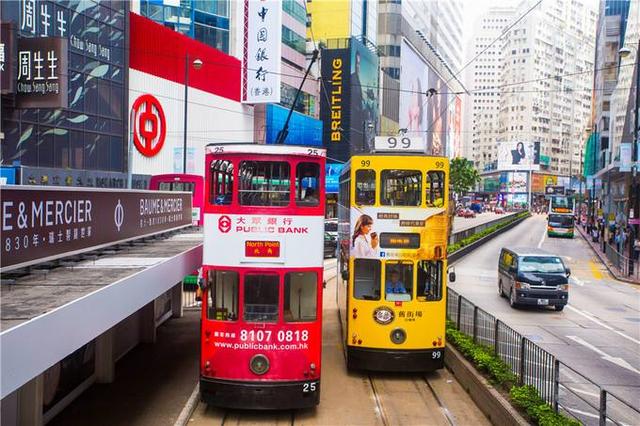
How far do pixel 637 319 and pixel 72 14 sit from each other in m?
27.5

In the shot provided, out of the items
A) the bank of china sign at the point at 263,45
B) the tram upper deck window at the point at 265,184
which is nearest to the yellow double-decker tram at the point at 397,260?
the tram upper deck window at the point at 265,184

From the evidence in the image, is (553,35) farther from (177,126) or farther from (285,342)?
(285,342)

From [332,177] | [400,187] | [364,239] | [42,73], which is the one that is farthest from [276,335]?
[332,177]

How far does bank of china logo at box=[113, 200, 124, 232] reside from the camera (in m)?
11.9

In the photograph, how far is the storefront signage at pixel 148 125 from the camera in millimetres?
37688

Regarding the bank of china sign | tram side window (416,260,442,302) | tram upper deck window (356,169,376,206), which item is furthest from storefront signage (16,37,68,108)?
the bank of china sign

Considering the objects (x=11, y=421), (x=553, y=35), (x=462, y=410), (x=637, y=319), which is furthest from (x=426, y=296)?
(x=553, y=35)

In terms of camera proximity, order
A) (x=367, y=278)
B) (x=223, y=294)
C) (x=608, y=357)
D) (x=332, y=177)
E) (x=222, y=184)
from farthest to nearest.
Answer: (x=332, y=177)
(x=608, y=357)
(x=367, y=278)
(x=223, y=294)
(x=222, y=184)

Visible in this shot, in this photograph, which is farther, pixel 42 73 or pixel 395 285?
pixel 42 73

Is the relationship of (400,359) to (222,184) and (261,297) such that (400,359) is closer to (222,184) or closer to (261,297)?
(261,297)

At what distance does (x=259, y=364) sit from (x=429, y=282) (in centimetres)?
456

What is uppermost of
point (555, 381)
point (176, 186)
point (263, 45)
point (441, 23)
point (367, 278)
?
point (441, 23)

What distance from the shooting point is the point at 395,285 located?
45.9ft

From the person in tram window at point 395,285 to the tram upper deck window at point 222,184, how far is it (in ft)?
14.8
